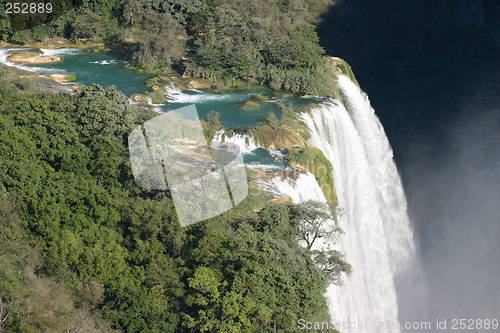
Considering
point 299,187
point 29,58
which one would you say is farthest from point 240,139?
point 29,58

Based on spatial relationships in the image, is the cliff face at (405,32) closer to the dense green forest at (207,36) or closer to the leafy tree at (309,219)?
the dense green forest at (207,36)

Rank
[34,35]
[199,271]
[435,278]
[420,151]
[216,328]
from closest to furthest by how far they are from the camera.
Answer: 1. [216,328]
2. [199,271]
3. [435,278]
4. [34,35]
5. [420,151]

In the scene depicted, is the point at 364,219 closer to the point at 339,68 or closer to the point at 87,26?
the point at 339,68

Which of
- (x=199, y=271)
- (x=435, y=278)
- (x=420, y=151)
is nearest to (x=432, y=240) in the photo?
(x=435, y=278)

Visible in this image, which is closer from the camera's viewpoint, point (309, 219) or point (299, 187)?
point (309, 219)

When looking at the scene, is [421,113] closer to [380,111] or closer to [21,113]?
[380,111]
